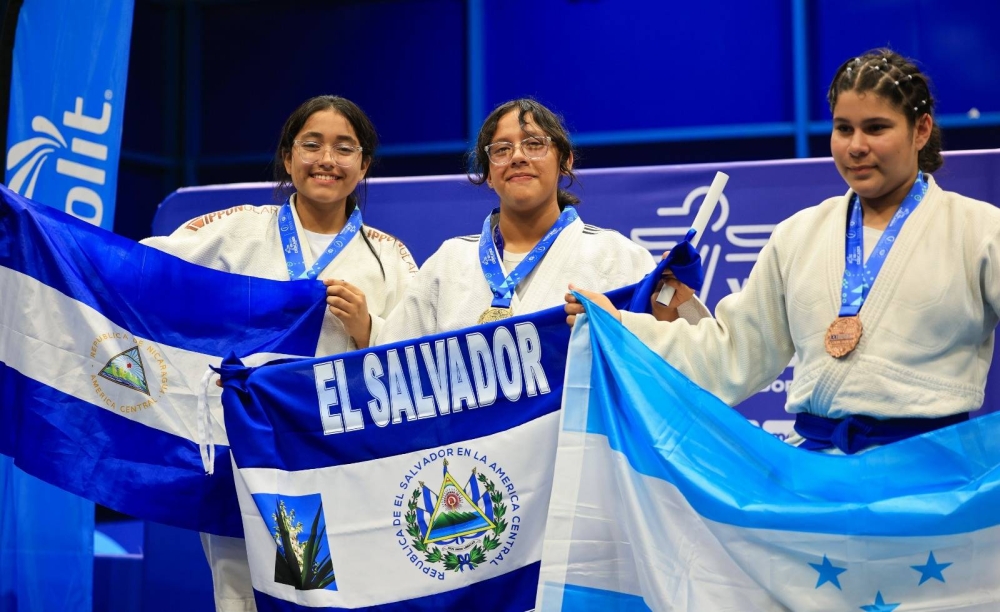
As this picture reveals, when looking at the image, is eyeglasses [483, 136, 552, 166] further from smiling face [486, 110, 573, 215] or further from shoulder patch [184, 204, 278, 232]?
shoulder patch [184, 204, 278, 232]

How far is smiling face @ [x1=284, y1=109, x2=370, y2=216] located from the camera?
10.3ft

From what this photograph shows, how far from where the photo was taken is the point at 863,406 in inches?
86.4

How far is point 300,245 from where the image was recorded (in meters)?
3.17

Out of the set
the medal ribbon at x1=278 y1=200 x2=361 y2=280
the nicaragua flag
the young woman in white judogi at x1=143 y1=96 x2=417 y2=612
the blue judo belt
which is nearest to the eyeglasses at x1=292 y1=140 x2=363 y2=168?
the young woman in white judogi at x1=143 y1=96 x2=417 y2=612

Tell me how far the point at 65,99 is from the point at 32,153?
224 millimetres

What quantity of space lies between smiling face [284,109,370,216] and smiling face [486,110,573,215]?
0.45 metres

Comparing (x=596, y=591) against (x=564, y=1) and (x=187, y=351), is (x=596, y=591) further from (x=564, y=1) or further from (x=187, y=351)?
(x=564, y=1)

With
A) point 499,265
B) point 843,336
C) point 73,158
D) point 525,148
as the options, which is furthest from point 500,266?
point 73,158

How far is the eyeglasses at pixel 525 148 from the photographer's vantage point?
9.62 ft

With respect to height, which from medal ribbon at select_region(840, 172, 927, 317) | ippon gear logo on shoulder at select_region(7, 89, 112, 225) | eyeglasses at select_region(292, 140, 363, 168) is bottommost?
medal ribbon at select_region(840, 172, 927, 317)

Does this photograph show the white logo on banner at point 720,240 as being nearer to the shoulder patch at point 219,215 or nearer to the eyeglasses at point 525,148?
the eyeglasses at point 525,148

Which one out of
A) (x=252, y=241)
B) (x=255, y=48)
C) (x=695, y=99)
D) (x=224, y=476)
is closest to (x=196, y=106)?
(x=255, y=48)

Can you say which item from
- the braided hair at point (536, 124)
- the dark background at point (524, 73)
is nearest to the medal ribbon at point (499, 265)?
the braided hair at point (536, 124)

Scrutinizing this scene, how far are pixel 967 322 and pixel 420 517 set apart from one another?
1270mm
